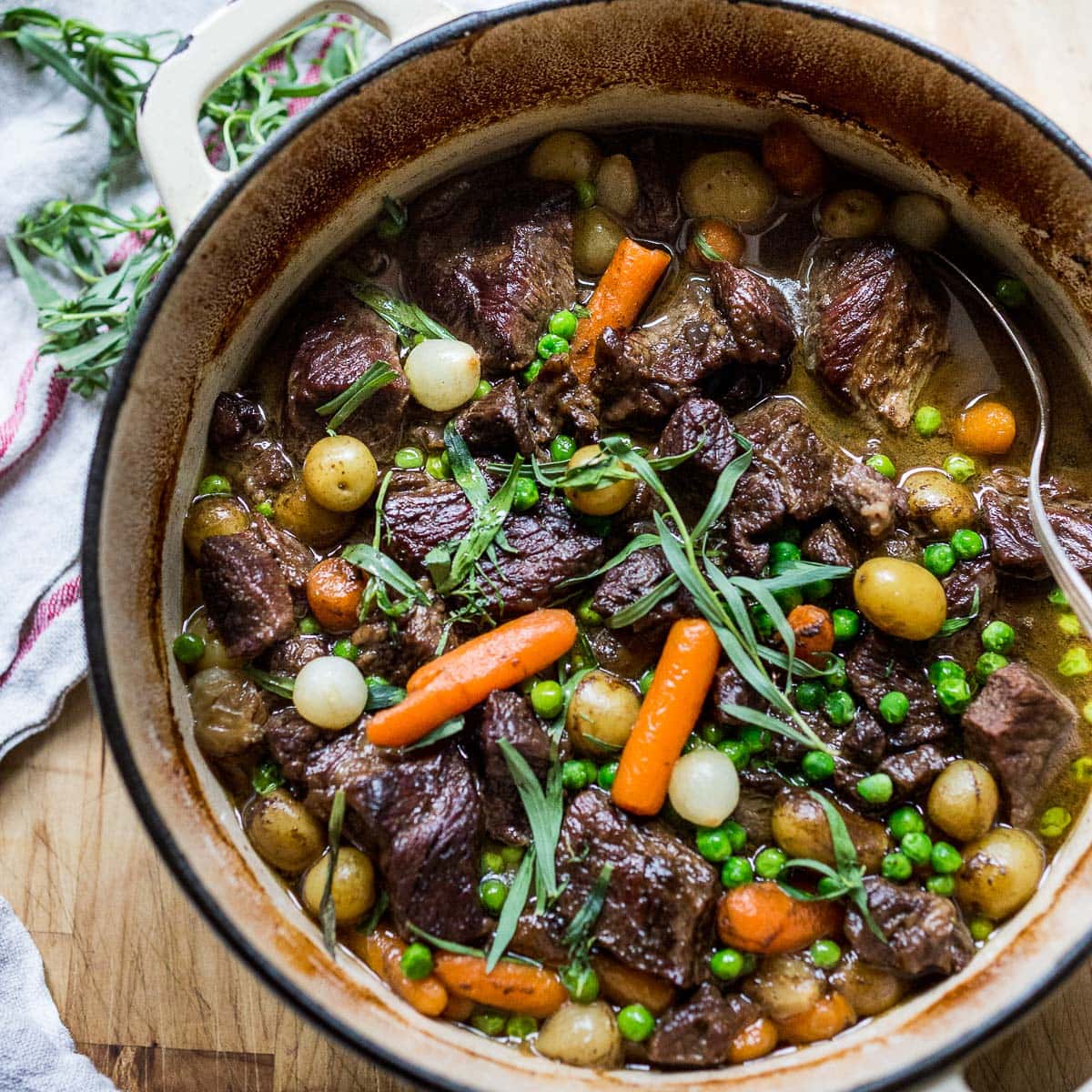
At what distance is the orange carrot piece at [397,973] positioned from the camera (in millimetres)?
2453

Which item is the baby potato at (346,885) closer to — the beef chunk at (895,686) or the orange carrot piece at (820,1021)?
the orange carrot piece at (820,1021)

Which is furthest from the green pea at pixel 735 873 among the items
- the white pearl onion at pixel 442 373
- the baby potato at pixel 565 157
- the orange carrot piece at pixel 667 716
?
the baby potato at pixel 565 157

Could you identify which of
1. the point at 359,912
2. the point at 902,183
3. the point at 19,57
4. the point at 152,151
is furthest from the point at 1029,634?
the point at 19,57

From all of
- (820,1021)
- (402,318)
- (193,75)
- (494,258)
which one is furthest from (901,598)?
(193,75)

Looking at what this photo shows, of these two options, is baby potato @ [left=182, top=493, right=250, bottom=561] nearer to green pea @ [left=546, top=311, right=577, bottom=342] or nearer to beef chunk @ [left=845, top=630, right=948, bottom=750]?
green pea @ [left=546, top=311, right=577, bottom=342]

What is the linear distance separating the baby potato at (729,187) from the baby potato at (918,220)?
0.33 metres

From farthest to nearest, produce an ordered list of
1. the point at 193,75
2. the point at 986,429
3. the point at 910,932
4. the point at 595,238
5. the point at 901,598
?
the point at 595,238 → the point at 986,429 → the point at 901,598 → the point at 910,932 → the point at 193,75

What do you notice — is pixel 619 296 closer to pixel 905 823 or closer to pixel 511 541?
pixel 511 541

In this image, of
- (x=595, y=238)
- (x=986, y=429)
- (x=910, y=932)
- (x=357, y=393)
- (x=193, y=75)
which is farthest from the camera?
(x=595, y=238)

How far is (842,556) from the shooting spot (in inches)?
105

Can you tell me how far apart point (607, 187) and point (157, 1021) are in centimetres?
251

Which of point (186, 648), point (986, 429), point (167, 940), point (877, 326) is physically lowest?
point (167, 940)

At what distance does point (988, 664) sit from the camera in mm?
2621

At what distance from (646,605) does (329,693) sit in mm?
787
